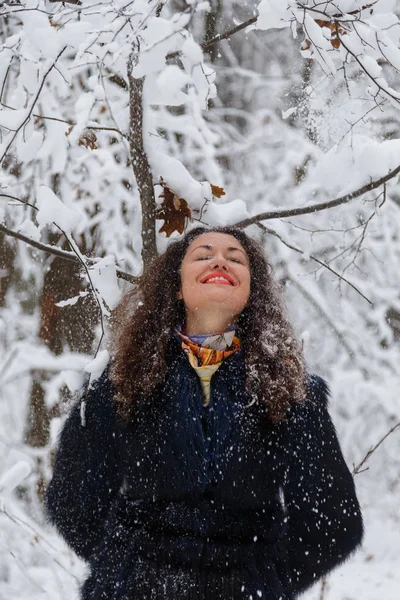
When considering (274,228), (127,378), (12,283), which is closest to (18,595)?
(127,378)

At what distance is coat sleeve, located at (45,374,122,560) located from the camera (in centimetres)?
192

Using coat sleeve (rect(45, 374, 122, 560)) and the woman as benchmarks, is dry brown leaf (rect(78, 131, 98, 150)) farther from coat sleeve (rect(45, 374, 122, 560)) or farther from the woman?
coat sleeve (rect(45, 374, 122, 560))

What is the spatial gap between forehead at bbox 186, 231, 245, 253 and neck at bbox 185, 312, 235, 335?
226 millimetres

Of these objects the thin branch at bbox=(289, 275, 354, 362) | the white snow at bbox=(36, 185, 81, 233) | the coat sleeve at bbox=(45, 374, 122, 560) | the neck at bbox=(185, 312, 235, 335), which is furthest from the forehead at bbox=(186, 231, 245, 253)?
the thin branch at bbox=(289, 275, 354, 362)

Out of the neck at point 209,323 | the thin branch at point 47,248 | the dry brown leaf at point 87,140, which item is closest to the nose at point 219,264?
the neck at point 209,323

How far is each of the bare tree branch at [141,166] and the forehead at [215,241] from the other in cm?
14

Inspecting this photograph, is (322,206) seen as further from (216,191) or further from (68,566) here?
(68,566)

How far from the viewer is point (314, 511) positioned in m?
1.89

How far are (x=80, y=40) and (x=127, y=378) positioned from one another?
0.94m

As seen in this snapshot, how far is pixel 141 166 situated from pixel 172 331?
516 millimetres

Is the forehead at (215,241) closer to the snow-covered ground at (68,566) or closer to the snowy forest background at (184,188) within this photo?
the snowy forest background at (184,188)

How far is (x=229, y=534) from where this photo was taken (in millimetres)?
1786

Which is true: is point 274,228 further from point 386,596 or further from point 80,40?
point 386,596

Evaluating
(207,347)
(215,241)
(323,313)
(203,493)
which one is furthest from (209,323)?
(323,313)
